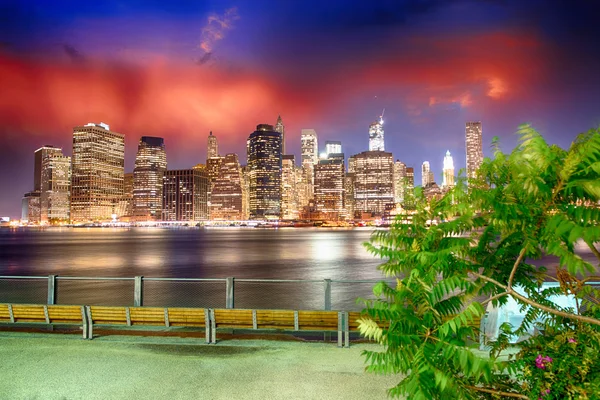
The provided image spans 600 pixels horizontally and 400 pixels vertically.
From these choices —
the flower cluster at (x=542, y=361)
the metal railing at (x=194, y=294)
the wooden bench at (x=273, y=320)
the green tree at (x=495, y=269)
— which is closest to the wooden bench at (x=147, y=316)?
the wooden bench at (x=273, y=320)

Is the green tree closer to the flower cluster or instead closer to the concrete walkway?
the flower cluster

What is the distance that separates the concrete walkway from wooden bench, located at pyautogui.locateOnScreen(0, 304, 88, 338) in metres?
0.53

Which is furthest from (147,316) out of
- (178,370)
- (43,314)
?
(43,314)

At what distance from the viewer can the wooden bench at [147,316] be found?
13.1 meters

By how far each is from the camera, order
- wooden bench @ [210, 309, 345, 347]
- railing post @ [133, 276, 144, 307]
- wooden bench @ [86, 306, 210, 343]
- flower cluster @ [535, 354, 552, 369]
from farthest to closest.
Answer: railing post @ [133, 276, 144, 307] → wooden bench @ [86, 306, 210, 343] → wooden bench @ [210, 309, 345, 347] → flower cluster @ [535, 354, 552, 369]

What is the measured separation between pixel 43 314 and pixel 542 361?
13905mm

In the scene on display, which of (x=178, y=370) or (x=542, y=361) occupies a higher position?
(x=542, y=361)

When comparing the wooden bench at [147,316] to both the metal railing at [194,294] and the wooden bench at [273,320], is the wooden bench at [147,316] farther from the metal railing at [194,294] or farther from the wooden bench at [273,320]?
the metal railing at [194,294]

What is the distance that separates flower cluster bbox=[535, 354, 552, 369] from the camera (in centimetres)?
472

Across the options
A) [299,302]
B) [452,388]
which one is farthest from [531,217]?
[299,302]

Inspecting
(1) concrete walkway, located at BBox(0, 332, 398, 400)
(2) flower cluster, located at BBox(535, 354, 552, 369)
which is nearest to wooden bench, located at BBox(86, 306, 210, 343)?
(1) concrete walkway, located at BBox(0, 332, 398, 400)

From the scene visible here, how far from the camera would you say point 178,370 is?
10.4 m

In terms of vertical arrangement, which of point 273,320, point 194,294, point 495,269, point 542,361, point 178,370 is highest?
point 495,269

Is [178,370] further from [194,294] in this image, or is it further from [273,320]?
[194,294]
